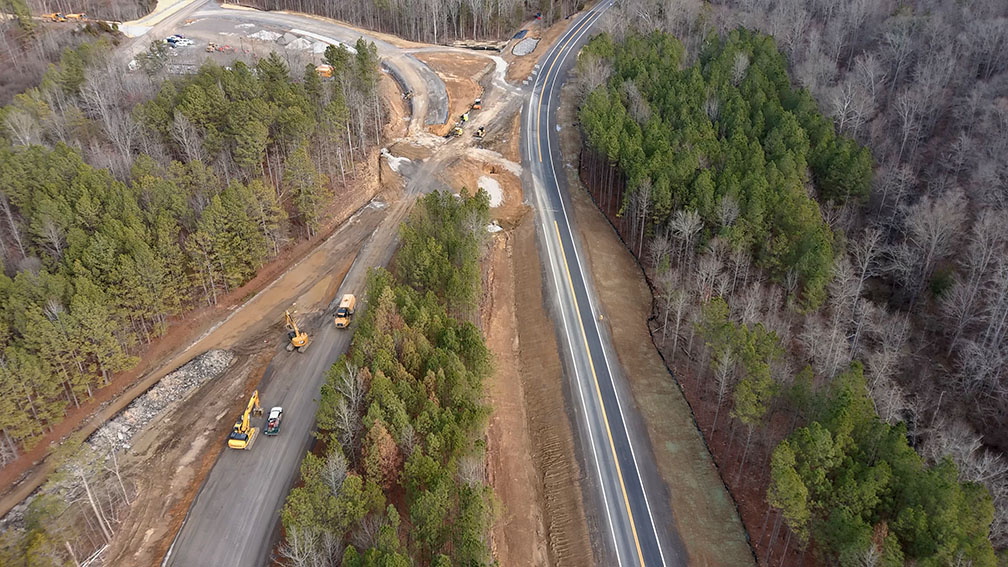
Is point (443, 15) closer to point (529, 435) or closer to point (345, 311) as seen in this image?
point (345, 311)

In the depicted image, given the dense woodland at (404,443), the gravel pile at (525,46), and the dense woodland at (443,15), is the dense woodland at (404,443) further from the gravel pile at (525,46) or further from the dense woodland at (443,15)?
the dense woodland at (443,15)

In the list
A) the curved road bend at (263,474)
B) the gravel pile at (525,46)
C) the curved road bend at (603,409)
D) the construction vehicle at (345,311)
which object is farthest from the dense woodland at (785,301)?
the curved road bend at (263,474)

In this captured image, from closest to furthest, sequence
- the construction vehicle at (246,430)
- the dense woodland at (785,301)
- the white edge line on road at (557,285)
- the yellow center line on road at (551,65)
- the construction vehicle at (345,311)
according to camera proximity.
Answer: the dense woodland at (785,301)
the white edge line on road at (557,285)
the construction vehicle at (246,430)
the construction vehicle at (345,311)
the yellow center line on road at (551,65)

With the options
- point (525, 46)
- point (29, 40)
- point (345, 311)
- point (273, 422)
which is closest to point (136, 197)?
point (345, 311)

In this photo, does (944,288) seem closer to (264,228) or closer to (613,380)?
(613,380)

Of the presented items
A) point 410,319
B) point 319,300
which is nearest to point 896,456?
point 410,319

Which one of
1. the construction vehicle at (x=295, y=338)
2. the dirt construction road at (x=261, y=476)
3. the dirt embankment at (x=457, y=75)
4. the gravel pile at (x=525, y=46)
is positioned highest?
the gravel pile at (x=525, y=46)
